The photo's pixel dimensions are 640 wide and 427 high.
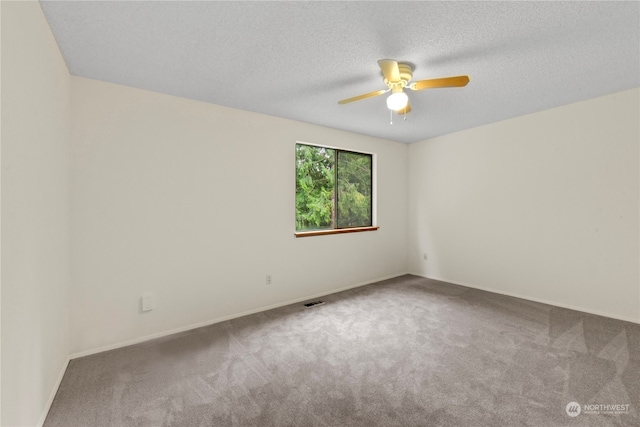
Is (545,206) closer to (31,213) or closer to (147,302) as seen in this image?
(147,302)

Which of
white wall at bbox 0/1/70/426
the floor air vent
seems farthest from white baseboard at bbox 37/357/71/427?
the floor air vent

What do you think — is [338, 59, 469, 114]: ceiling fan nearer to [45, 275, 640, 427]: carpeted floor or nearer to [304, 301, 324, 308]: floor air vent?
[45, 275, 640, 427]: carpeted floor

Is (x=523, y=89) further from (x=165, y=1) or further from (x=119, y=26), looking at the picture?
(x=119, y=26)

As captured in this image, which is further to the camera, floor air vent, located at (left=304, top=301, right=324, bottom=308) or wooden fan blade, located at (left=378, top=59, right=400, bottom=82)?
floor air vent, located at (left=304, top=301, right=324, bottom=308)

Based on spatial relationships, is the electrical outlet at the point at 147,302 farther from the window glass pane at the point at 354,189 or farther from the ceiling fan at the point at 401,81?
the ceiling fan at the point at 401,81

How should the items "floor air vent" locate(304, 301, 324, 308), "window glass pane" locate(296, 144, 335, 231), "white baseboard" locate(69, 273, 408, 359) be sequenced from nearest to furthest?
1. "white baseboard" locate(69, 273, 408, 359)
2. "floor air vent" locate(304, 301, 324, 308)
3. "window glass pane" locate(296, 144, 335, 231)

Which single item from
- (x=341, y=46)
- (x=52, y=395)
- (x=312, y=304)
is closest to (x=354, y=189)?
(x=312, y=304)

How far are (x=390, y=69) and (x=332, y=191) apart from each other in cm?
243

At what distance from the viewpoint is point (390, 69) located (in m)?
2.01

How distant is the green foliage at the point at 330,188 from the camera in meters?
4.01

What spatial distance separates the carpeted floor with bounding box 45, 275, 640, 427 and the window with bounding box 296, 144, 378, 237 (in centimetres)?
142

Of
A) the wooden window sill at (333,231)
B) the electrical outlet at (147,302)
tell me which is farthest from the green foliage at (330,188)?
the electrical outlet at (147,302)

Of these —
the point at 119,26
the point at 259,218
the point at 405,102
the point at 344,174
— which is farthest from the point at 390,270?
the point at 119,26

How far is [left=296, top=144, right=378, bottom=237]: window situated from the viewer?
401 centimetres
